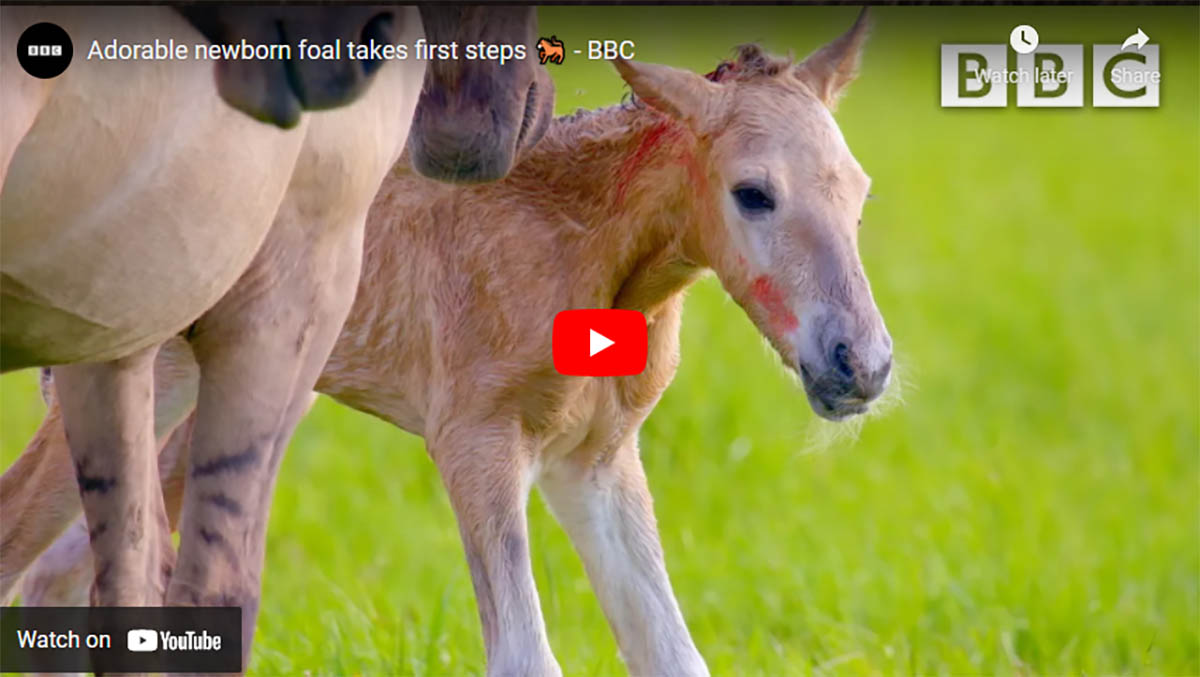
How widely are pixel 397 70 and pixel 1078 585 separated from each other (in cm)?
318

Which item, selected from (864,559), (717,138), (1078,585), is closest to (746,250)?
(717,138)

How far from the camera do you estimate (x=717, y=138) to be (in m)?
3.57

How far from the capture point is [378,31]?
2.76m

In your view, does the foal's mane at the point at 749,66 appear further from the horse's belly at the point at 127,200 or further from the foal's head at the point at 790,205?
the horse's belly at the point at 127,200

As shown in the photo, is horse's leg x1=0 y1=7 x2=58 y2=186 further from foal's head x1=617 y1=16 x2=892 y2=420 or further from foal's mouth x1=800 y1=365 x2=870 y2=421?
foal's mouth x1=800 y1=365 x2=870 y2=421

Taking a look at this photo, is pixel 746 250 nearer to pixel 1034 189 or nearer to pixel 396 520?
pixel 396 520

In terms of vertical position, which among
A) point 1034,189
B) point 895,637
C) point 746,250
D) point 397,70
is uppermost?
point 1034,189

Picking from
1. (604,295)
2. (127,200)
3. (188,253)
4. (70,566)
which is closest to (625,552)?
(604,295)

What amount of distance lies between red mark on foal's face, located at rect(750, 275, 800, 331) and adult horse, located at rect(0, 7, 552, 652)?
Answer: 1.85 ft

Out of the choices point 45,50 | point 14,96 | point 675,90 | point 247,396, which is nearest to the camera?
point 14,96

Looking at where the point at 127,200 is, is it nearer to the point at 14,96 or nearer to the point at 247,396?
the point at 14,96

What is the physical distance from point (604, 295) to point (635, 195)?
0.20 metres

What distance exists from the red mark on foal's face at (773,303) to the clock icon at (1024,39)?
0.59m

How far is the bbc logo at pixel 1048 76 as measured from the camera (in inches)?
137
